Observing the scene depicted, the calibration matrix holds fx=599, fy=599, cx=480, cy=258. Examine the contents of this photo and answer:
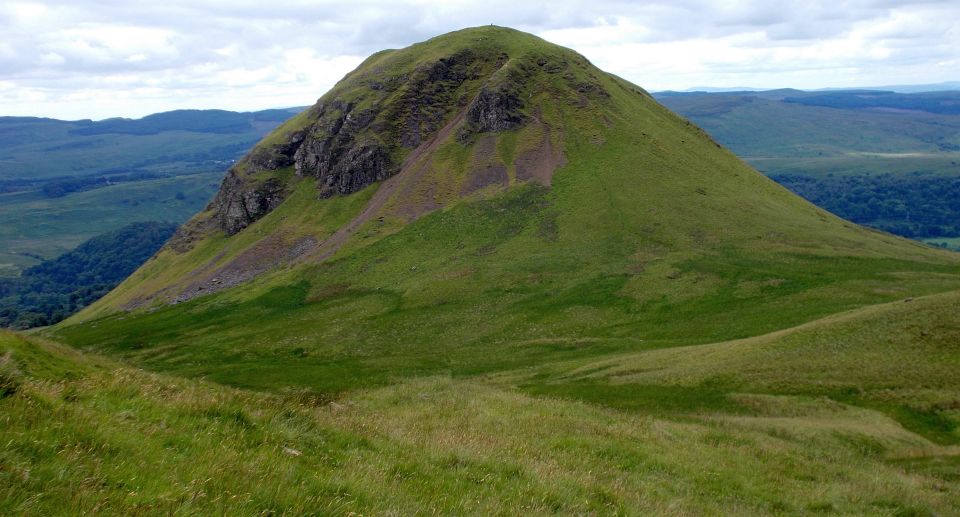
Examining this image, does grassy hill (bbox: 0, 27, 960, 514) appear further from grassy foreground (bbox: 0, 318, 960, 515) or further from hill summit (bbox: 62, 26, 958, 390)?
hill summit (bbox: 62, 26, 958, 390)

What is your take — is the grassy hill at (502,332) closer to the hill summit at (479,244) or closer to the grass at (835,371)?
the grass at (835,371)

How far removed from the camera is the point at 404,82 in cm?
15812

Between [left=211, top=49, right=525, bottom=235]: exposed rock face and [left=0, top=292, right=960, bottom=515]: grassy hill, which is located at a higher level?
[left=211, top=49, right=525, bottom=235]: exposed rock face

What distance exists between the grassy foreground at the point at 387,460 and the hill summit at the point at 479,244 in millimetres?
40600

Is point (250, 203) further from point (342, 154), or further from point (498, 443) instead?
point (498, 443)

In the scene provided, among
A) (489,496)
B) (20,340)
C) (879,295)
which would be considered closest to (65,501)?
(489,496)

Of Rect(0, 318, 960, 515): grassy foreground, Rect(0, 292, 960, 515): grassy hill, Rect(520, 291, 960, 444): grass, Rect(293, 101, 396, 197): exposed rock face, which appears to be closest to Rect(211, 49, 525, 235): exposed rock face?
Rect(293, 101, 396, 197): exposed rock face

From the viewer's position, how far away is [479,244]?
113 m

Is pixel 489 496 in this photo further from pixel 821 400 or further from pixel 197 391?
pixel 821 400

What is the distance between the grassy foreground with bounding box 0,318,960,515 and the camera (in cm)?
901

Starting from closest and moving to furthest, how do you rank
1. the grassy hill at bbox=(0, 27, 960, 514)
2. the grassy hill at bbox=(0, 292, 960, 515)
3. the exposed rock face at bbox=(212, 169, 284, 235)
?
the grassy hill at bbox=(0, 292, 960, 515)
the grassy hill at bbox=(0, 27, 960, 514)
the exposed rock face at bbox=(212, 169, 284, 235)

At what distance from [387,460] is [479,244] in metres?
99.9

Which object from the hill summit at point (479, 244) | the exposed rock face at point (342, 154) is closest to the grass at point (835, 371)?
the hill summit at point (479, 244)

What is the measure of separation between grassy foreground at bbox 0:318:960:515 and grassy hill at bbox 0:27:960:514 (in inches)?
3.4
